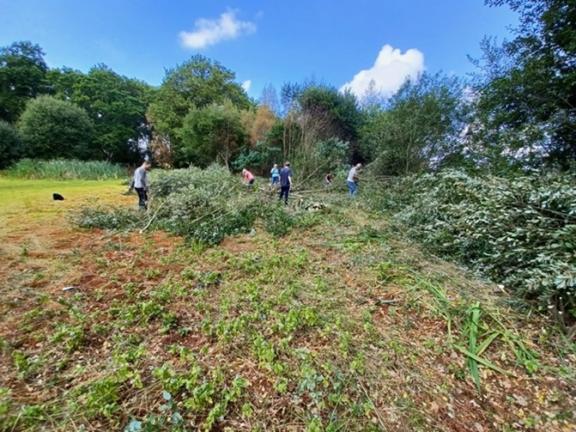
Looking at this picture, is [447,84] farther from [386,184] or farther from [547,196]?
[547,196]

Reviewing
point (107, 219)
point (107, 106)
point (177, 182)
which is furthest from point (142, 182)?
point (107, 106)

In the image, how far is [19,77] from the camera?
1013 inches

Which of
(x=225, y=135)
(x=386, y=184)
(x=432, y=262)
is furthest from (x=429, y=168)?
(x=225, y=135)

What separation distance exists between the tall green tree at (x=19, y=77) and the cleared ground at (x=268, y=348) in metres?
32.3

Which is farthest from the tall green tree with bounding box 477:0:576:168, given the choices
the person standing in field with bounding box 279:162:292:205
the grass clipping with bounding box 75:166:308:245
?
the person standing in field with bounding box 279:162:292:205

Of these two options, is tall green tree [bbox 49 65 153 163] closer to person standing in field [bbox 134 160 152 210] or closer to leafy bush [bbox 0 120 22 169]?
leafy bush [bbox 0 120 22 169]

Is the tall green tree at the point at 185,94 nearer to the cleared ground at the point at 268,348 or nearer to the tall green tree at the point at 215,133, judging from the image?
the tall green tree at the point at 215,133

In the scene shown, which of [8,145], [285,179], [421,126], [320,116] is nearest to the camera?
[285,179]

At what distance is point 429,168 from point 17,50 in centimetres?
4037

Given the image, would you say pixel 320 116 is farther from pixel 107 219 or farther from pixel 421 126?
pixel 107 219

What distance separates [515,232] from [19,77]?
129 ft

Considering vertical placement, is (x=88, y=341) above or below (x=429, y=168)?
below

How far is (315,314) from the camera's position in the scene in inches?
102

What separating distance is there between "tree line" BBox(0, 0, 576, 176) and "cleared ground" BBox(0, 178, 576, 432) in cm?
448
